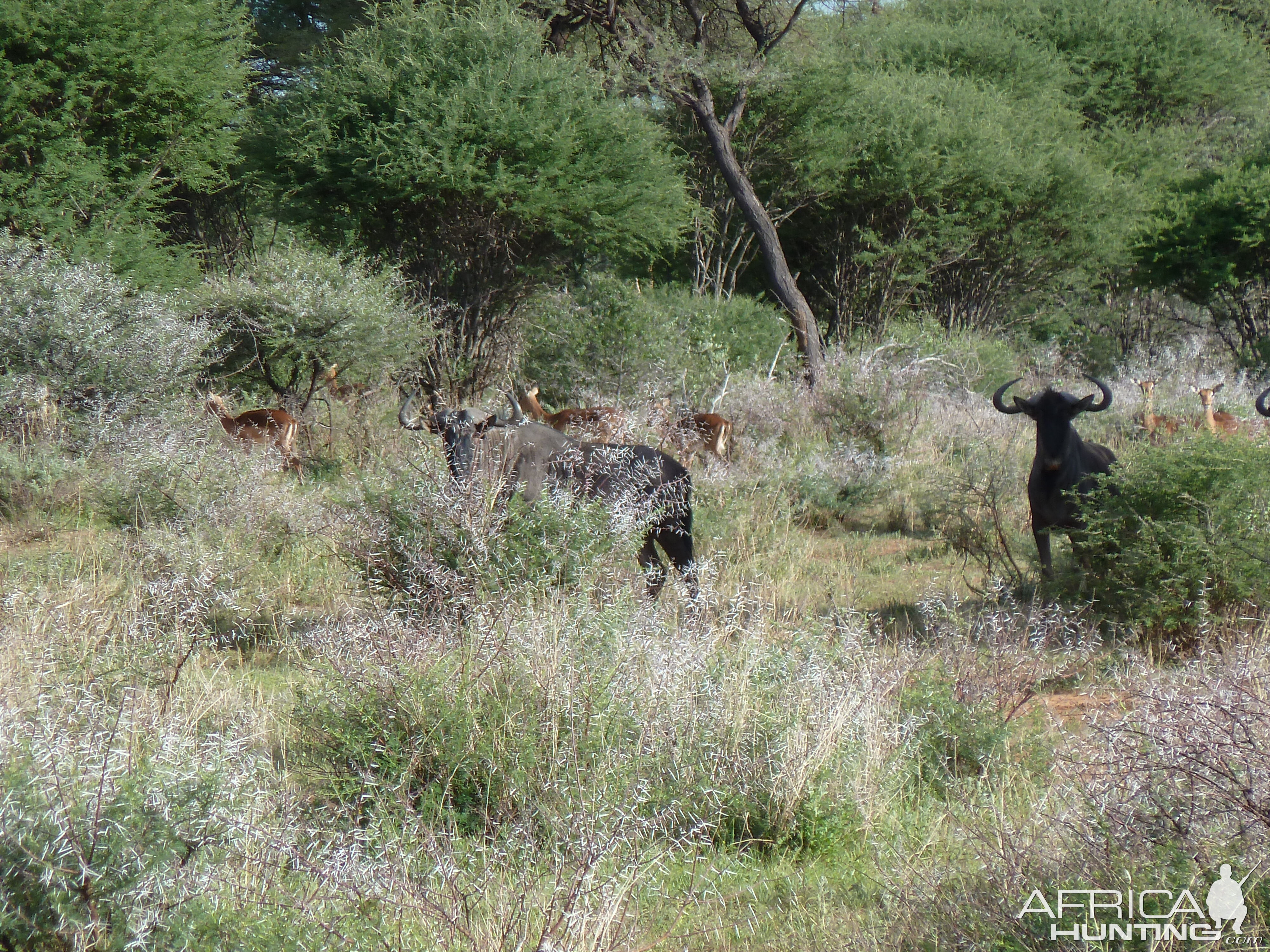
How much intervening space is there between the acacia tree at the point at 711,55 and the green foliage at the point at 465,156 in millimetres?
2136

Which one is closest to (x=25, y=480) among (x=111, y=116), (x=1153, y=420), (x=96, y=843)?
(x=96, y=843)

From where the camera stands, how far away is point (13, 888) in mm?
2668

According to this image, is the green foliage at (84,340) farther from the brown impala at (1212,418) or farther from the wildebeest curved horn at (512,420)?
the brown impala at (1212,418)

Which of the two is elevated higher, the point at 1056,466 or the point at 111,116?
the point at 111,116

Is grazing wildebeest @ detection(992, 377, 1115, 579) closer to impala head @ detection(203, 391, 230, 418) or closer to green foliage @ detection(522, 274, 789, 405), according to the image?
green foliage @ detection(522, 274, 789, 405)

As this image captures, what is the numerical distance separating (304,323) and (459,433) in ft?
20.0

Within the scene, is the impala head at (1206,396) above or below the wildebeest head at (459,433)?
above

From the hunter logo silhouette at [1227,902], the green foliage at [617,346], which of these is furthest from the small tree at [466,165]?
the hunter logo silhouette at [1227,902]

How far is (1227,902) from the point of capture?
8.71 ft

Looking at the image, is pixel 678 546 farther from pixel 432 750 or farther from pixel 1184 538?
pixel 432 750

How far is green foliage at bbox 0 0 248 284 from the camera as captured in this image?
15.2m

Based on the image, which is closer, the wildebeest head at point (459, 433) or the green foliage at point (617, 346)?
the wildebeest head at point (459, 433)

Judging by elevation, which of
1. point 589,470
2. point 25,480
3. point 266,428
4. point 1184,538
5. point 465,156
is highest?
point 465,156

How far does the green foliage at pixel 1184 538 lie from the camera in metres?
6.05
